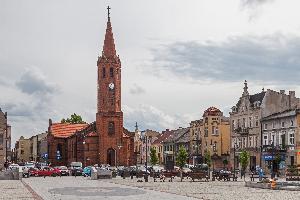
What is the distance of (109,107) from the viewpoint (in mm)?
115312

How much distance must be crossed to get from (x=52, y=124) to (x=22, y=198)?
11915 centimetres

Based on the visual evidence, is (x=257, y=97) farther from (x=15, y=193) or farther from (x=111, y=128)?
(x=15, y=193)

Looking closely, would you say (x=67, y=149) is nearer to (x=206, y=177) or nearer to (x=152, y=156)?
(x=152, y=156)

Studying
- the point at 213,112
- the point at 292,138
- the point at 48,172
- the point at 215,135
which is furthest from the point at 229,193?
the point at 215,135

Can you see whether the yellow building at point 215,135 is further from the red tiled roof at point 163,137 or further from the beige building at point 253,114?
the red tiled roof at point 163,137

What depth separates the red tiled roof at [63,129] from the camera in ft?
463

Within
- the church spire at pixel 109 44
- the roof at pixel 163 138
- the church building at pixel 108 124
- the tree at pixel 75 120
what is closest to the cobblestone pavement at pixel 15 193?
the church building at pixel 108 124

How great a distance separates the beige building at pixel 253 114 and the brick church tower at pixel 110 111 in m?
29.4

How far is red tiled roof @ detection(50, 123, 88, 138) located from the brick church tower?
25.9m

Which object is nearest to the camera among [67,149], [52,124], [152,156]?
[152,156]

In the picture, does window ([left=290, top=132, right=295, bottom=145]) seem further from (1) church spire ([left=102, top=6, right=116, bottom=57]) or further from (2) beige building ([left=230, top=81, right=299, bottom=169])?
(1) church spire ([left=102, top=6, right=116, bottom=57])

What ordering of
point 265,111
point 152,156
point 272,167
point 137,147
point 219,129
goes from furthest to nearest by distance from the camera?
point 137,147 → point 152,156 → point 219,129 → point 265,111 → point 272,167

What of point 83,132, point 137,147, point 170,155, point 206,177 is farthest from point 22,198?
point 137,147

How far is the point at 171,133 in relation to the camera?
14012cm
